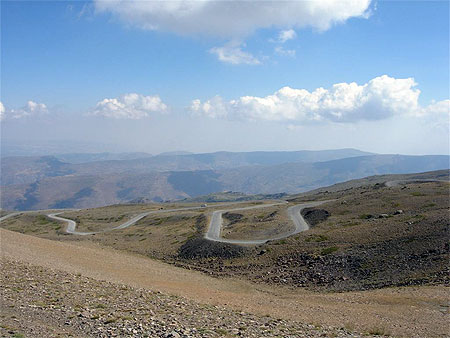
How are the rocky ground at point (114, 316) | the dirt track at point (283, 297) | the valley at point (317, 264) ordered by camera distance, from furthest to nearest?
1. the valley at point (317, 264)
2. the dirt track at point (283, 297)
3. the rocky ground at point (114, 316)

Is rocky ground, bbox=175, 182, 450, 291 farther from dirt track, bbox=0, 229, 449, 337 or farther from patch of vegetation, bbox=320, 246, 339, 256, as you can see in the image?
dirt track, bbox=0, 229, 449, 337

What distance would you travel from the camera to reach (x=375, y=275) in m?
Answer: 35.4

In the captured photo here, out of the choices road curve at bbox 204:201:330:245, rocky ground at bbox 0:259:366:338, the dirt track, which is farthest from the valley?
road curve at bbox 204:201:330:245

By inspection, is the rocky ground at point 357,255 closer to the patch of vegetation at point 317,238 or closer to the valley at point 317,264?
the patch of vegetation at point 317,238

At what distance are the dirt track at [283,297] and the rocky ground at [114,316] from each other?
2.74m

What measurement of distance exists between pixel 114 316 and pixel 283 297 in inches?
698

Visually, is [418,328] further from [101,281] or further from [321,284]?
[101,281]

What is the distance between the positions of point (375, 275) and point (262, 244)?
1813cm

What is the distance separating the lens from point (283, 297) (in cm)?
3080

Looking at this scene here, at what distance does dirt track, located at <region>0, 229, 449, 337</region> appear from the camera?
21516 millimetres

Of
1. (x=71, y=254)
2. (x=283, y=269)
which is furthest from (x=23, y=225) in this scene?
(x=283, y=269)

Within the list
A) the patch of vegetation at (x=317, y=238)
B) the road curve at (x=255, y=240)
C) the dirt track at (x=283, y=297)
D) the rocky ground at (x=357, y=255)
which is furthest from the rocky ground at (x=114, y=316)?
the road curve at (x=255, y=240)

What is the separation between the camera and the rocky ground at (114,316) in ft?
51.9

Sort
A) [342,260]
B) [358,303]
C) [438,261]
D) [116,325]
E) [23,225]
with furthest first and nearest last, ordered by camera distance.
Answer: [23,225], [342,260], [438,261], [358,303], [116,325]
